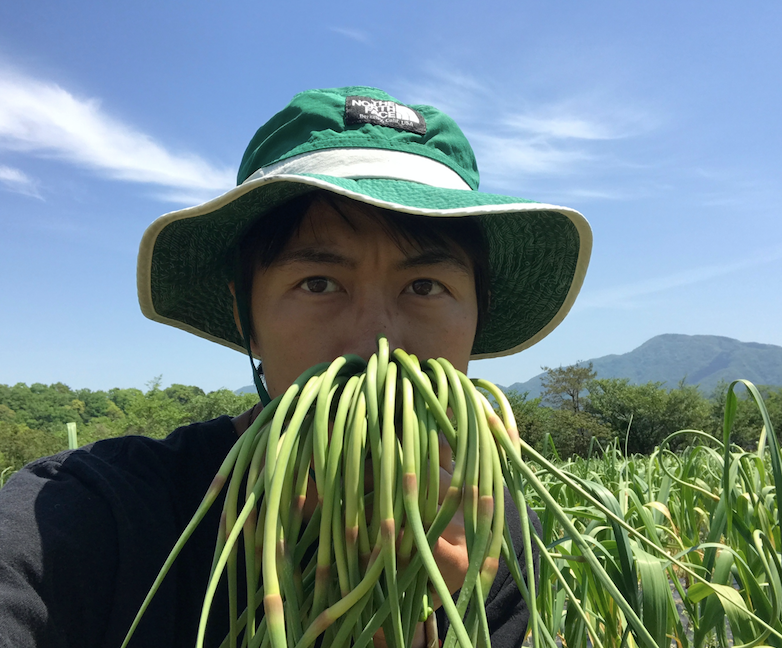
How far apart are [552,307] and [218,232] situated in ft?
2.29

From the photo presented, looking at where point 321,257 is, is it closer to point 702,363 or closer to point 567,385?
point 567,385

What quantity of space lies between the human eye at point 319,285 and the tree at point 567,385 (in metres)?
34.0

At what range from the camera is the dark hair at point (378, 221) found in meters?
0.78

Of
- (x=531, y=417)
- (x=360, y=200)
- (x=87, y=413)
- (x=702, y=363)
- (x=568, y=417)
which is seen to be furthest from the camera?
A: (x=702, y=363)

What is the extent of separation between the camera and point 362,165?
0.79 metres

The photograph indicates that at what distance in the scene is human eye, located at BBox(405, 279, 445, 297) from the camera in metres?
0.78

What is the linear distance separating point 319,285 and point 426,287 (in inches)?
6.2

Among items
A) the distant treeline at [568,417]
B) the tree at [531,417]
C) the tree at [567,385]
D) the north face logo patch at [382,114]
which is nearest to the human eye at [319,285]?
the north face logo patch at [382,114]

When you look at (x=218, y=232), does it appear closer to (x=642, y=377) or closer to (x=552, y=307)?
(x=552, y=307)

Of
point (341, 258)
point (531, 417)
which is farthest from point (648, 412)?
point (341, 258)

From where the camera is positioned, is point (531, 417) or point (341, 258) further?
point (531, 417)

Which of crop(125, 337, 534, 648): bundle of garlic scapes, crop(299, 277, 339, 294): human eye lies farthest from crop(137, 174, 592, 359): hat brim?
crop(125, 337, 534, 648): bundle of garlic scapes

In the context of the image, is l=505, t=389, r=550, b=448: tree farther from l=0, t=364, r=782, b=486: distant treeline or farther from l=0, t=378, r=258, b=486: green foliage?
l=0, t=378, r=258, b=486: green foliage

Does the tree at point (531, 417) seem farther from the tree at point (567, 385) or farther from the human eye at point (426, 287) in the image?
A: the human eye at point (426, 287)
